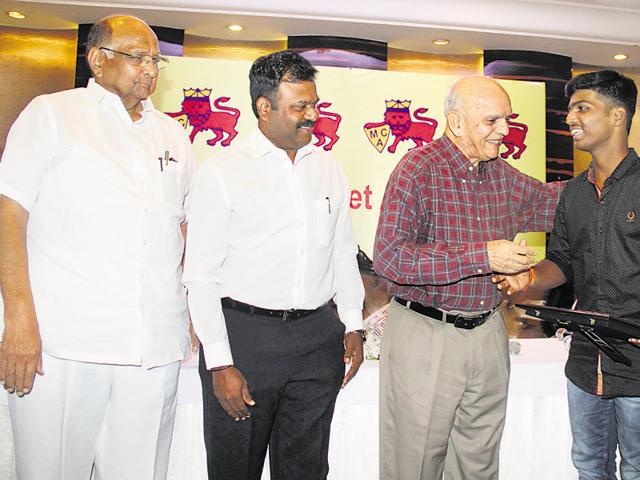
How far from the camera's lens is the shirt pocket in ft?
6.33

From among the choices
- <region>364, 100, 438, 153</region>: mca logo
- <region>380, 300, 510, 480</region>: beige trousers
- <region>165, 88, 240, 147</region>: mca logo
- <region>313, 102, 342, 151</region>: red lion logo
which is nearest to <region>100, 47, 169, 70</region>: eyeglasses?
<region>380, 300, 510, 480</region>: beige trousers

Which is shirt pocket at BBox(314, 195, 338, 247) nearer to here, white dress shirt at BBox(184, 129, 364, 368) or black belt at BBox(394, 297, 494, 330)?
white dress shirt at BBox(184, 129, 364, 368)

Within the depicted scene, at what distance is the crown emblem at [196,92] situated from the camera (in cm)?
429

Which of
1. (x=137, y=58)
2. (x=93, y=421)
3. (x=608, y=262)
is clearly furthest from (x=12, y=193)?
(x=608, y=262)

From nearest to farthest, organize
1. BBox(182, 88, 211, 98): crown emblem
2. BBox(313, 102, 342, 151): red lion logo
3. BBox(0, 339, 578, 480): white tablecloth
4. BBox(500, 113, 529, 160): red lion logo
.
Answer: BBox(0, 339, 578, 480): white tablecloth
BBox(182, 88, 211, 98): crown emblem
BBox(313, 102, 342, 151): red lion logo
BBox(500, 113, 529, 160): red lion logo

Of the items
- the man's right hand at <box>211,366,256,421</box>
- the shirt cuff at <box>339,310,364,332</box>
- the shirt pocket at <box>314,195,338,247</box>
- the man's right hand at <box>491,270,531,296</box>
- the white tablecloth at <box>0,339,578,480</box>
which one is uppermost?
the shirt pocket at <box>314,195,338,247</box>

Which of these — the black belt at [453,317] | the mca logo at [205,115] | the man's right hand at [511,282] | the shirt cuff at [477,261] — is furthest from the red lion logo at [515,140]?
the shirt cuff at [477,261]

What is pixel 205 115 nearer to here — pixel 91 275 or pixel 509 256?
pixel 91 275

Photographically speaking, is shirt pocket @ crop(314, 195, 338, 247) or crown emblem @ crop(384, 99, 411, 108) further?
crown emblem @ crop(384, 99, 411, 108)

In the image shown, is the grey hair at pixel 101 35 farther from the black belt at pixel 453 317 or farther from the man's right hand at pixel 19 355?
the black belt at pixel 453 317

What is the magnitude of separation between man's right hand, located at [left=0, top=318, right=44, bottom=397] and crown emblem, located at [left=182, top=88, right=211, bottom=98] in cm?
302

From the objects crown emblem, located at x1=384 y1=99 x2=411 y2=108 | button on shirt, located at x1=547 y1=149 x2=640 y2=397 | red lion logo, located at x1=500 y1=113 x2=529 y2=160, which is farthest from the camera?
red lion logo, located at x1=500 y1=113 x2=529 y2=160

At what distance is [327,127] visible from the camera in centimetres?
451

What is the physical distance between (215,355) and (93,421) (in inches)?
16.5
